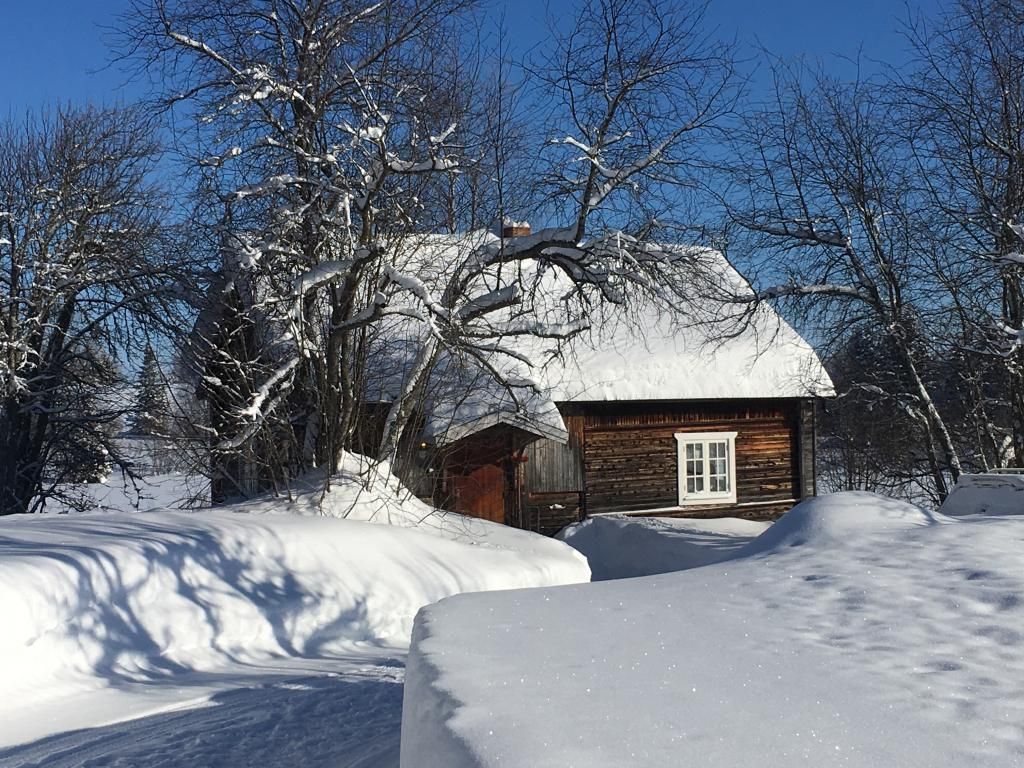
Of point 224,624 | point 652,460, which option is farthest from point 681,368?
point 224,624

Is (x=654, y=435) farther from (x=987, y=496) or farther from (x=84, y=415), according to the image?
(x=84, y=415)

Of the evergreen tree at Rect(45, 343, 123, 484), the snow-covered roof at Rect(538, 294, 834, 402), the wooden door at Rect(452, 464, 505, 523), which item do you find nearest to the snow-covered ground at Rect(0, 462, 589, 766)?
the wooden door at Rect(452, 464, 505, 523)

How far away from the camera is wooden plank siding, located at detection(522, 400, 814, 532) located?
63.1ft

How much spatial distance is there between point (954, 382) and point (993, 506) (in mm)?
11792

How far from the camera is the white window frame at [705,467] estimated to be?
20.3 metres

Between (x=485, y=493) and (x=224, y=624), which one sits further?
(x=485, y=493)

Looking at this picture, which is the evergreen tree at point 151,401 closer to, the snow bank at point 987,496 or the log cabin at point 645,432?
the log cabin at point 645,432

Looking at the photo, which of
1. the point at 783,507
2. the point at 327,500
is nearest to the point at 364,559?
the point at 327,500

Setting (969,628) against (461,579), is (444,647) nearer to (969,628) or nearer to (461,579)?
(969,628)

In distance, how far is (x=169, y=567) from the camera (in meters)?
8.66

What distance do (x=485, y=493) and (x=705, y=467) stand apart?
5.09 metres

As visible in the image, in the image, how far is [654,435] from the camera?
20188 millimetres

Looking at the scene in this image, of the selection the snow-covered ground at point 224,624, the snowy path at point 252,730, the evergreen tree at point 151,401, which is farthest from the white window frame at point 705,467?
the snowy path at point 252,730

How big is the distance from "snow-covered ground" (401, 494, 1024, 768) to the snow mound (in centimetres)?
20
